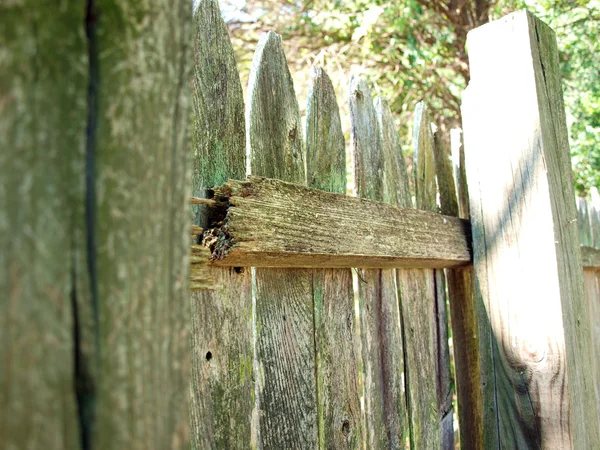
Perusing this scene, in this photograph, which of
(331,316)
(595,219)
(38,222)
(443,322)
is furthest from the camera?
(595,219)

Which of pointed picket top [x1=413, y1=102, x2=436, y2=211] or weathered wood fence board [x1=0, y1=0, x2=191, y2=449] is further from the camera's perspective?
pointed picket top [x1=413, y1=102, x2=436, y2=211]

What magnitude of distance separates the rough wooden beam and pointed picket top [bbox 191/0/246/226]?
7cm

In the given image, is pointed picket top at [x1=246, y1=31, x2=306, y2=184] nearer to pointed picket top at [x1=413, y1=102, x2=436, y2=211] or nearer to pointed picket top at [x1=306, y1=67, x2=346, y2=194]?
pointed picket top at [x1=306, y1=67, x2=346, y2=194]

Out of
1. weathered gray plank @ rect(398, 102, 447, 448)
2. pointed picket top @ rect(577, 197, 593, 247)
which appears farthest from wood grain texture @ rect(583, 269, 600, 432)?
weathered gray plank @ rect(398, 102, 447, 448)

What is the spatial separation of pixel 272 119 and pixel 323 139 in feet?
0.83

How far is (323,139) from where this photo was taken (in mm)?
1704

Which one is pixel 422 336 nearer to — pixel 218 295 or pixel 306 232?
pixel 306 232

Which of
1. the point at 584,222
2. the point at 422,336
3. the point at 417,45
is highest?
the point at 417,45

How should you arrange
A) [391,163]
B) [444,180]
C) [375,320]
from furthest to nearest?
[444,180] → [391,163] → [375,320]

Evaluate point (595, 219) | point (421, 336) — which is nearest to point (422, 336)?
point (421, 336)

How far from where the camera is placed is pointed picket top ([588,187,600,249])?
3.88 meters

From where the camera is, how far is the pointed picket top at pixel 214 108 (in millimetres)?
1263

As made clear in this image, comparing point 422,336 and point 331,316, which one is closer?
point 331,316

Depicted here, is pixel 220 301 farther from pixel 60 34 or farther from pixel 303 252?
pixel 60 34
